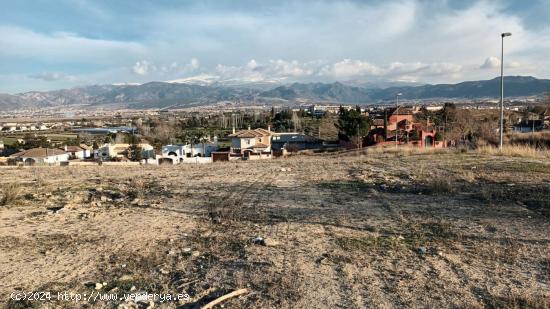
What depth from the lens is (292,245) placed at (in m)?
7.37

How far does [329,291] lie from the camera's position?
5.45 metres

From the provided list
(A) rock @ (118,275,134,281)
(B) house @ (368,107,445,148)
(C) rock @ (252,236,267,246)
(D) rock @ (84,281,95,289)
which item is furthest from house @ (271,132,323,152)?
(D) rock @ (84,281,95,289)

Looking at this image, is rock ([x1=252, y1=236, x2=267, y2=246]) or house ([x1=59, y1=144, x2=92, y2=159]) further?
house ([x1=59, y1=144, x2=92, y2=159])

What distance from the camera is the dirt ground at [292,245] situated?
5.41 meters

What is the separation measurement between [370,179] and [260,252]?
8861mm

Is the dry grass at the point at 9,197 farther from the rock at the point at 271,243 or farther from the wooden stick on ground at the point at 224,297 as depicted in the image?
the wooden stick on ground at the point at 224,297

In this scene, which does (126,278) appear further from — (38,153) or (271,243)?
(38,153)

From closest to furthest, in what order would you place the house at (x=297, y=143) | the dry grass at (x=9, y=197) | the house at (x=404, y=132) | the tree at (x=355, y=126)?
the dry grass at (x=9, y=197) → the house at (x=404, y=132) → the tree at (x=355, y=126) → the house at (x=297, y=143)

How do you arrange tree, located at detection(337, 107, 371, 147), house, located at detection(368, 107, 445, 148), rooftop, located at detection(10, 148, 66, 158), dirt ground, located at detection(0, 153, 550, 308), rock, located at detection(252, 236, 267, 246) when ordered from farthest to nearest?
rooftop, located at detection(10, 148, 66, 158) < tree, located at detection(337, 107, 371, 147) < house, located at detection(368, 107, 445, 148) < rock, located at detection(252, 236, 267, 246) < dirt ground, located at detection(0, 153, 550, 308)

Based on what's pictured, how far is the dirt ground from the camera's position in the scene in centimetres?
541

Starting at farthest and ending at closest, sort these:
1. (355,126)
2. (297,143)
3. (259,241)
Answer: (297,143) < (355,126) < (259,241)

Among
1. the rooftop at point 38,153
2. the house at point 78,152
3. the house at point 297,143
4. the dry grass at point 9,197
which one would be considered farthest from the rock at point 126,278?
the house at point 78,152

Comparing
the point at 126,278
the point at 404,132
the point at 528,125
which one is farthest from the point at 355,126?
the point at 126,278

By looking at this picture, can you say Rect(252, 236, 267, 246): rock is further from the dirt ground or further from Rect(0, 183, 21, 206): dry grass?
Rect(0, 183, 21, 206): dry grass
